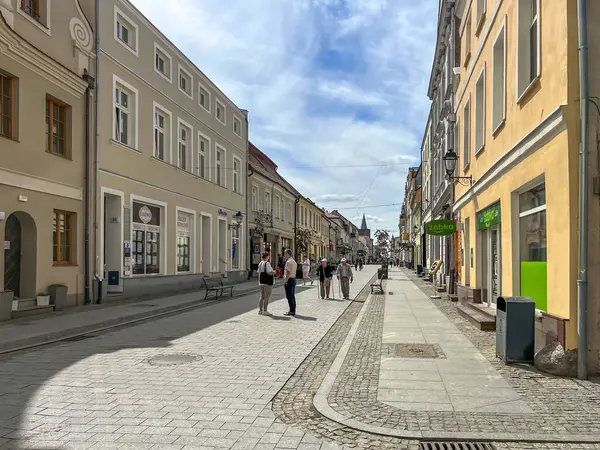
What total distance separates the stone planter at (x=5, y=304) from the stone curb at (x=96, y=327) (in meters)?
2.12

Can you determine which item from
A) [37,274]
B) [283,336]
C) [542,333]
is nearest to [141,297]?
[37,274]

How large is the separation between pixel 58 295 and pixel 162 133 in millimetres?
9285

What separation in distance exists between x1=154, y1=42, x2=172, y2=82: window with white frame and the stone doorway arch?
924cm

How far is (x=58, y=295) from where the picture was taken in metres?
14.2

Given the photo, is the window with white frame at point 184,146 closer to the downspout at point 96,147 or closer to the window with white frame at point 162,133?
the window with white frame at point 162,133

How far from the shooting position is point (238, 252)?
30.7m

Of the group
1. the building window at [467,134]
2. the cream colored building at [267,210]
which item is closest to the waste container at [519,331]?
the building window at [467,134]

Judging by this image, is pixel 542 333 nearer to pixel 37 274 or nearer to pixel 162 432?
pixel 162 432

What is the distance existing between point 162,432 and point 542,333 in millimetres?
5468

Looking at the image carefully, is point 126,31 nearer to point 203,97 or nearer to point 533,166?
point 203,97

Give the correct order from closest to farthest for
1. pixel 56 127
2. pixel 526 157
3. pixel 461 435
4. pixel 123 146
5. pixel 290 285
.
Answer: pixel 461 435, pixel 526 157, pixel 290 285, pixel 56 127, pixel 123 146

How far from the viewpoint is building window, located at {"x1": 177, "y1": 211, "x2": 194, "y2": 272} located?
22953mm

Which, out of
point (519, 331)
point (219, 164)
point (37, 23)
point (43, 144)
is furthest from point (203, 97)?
point (519, 331)

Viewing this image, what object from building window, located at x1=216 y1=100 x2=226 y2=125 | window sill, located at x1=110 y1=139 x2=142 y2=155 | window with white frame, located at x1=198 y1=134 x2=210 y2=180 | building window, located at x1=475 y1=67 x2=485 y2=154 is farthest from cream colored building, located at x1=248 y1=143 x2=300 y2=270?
building window, located at x1=475 y1=67 x2=485 y2=154
